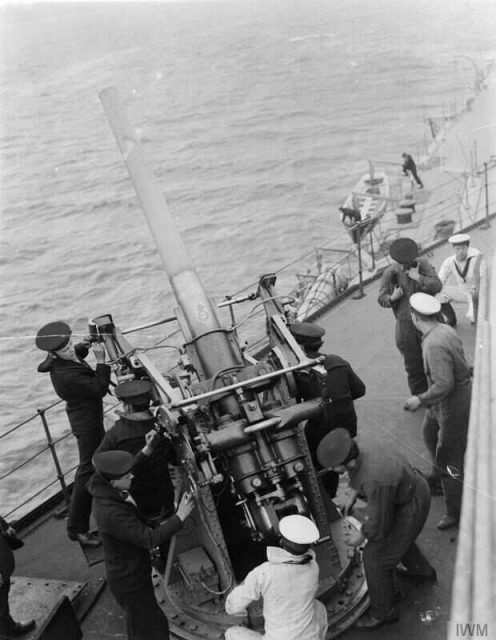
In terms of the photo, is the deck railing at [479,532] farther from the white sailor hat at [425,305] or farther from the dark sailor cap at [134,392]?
the dark sailor cap at [134,392]

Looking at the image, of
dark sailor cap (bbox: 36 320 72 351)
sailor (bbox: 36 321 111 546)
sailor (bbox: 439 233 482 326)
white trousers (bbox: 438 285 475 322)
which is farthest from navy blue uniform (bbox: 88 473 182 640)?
white trousers (bbox: 438 285 475 322)

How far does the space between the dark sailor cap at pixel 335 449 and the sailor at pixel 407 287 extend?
236 centimetres

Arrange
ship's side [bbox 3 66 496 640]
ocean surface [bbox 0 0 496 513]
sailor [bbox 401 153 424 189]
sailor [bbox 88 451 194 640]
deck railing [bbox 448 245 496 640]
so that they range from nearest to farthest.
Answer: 1. deck railing [bbox 448 245 496 640]
2. ship's side [bbox 3 66 496 640]
3. sailor [bbox 88 451 194 640]
4. ocean surface [bbox 0 0 496 513]
5. sailor [bbox 401 153 424 189]

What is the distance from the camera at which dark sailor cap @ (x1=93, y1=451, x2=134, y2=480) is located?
146 inches

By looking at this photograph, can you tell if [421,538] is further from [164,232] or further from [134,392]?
Result: [164,232]

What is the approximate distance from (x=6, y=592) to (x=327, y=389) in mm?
2148

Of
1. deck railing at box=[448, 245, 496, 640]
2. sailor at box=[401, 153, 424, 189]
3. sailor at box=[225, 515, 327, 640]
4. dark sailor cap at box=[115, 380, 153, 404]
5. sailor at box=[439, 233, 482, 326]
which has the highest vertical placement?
deck railing at box=[448, 245, 496, 640]

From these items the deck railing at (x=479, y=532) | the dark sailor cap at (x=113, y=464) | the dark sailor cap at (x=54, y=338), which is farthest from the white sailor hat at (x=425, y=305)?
the deck railing at (x=479, y=532)

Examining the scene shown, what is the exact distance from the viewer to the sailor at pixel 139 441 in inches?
173

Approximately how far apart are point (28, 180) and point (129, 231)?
716cm

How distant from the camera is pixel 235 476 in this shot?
4.04 metres

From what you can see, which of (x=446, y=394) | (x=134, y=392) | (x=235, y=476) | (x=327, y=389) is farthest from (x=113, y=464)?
(x=446, y=394)

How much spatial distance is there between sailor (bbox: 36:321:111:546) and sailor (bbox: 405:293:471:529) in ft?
6.94

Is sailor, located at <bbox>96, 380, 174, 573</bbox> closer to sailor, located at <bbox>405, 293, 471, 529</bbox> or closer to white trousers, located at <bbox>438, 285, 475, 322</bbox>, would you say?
sailor, located at <bbox>405, 293, 471, 529</bbox>
